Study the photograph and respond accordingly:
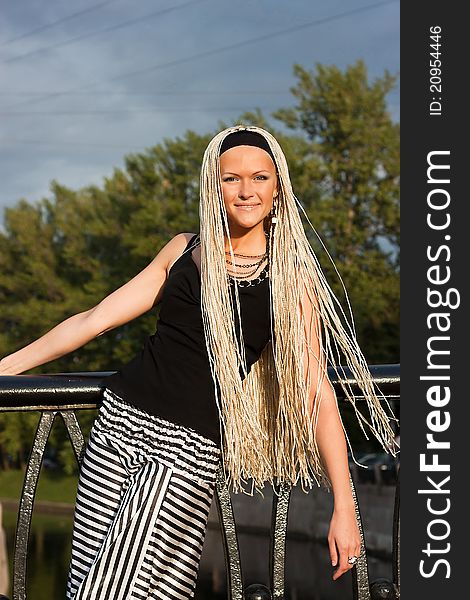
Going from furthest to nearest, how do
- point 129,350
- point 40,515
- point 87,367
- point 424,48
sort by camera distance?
point 40,515 < point 87,367 < point 129,350 < point 424,48

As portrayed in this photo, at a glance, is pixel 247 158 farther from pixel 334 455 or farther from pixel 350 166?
pixel 350 166

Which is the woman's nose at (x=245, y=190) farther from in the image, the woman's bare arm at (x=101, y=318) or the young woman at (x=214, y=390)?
the woman's bare arm at (x=101, y=318)

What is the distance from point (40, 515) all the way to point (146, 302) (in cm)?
4289

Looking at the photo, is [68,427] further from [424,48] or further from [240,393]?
[424,48]

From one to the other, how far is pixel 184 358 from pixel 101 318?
12.5 inches

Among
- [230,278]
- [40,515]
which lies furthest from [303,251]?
[40,515]

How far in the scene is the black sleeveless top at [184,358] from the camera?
8.18 ft

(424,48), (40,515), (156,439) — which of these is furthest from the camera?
(40,515)

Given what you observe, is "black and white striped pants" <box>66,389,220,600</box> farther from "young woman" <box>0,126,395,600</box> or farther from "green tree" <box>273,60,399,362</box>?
"green tree" <box>273,60,399,362</box>

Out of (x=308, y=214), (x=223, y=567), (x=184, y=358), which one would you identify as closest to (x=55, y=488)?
(x=223, y=567)

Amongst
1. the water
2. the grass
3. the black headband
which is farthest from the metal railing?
the grass

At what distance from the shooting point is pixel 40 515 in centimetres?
4369

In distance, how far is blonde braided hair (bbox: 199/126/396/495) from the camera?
254 cm

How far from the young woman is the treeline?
30281 mm
